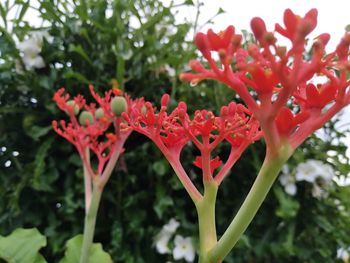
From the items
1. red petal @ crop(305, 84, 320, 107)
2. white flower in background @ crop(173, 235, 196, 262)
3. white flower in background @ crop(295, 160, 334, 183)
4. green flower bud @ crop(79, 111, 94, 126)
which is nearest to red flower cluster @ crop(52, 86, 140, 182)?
green flower bud @ crop(79, 111, 94, 126)

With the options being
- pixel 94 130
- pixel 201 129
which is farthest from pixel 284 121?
pixel 94 130

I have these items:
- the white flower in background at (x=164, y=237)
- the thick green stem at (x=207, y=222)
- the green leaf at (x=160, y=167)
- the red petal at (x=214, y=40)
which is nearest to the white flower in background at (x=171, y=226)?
the white flower in background at (x=164, y=237)

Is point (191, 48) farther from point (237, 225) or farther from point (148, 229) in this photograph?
point (237, 225)

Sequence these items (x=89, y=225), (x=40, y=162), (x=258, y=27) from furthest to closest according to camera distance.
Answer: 1. (x=40, y=162)
2. (x=89, y=225)
3. (x=258, y=27)

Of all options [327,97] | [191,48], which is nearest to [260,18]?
[327,97]

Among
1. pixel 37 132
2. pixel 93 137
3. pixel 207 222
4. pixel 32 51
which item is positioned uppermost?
pixel 32 51

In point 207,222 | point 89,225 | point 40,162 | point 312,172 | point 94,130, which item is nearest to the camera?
point 207,222

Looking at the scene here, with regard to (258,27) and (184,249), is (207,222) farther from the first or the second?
(184,249)
